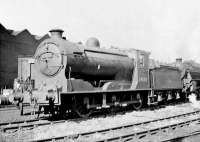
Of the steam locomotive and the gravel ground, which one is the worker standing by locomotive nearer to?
the steam locomotive

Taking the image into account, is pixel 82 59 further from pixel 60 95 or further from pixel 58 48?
pixel 60 95

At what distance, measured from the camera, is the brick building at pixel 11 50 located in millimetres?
34803

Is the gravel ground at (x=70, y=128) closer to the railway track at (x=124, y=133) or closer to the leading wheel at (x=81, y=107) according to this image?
the leading wheel at (x=81, y=107)

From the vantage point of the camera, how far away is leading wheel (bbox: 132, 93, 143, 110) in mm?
15492

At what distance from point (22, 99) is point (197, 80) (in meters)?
16.3

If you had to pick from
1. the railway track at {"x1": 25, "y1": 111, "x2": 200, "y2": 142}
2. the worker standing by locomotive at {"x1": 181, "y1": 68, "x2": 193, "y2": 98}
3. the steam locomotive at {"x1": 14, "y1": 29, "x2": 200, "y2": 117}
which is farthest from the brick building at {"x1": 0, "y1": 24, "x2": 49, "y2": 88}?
the railway track at {"x1": 25, "y1": 111, "x2": 200, "y2": 142}

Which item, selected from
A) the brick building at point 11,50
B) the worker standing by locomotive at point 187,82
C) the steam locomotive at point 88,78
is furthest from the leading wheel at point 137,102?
the brick building at point 11,50

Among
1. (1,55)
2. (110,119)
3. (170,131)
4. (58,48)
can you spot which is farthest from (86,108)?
(1,55)

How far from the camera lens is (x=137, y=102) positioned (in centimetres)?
1548

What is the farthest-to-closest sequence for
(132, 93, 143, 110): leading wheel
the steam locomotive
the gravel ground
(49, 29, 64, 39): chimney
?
1. (132, 93, 143, 110): leading wheel
2. (49, 29, 64, 39): chimney
3. the steam locomotive
4. the gravel ground

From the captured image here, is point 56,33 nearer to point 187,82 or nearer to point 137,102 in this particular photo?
point 137,102

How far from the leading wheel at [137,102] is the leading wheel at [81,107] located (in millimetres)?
3683

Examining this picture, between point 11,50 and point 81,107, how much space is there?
1045 inches

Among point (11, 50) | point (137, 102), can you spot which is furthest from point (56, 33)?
point (11, 50)
